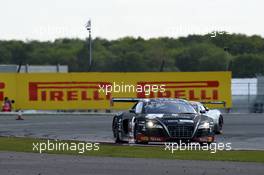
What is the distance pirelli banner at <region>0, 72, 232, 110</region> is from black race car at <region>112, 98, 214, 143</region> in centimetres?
2261

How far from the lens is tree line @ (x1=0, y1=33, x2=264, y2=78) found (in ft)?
186

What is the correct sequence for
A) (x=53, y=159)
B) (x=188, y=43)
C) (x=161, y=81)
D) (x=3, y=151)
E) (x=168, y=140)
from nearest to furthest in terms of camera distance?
(x=53, y=159), (x=3, y=151), (x=168, y=140), (x=161, y=81), (x=188, y=43)

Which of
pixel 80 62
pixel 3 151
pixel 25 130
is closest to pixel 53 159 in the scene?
pixel 3 151

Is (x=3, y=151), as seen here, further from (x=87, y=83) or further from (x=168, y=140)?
(x=87, y=83)

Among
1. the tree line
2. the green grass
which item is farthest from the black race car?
the tree line

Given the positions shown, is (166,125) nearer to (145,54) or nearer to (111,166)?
(111,166)

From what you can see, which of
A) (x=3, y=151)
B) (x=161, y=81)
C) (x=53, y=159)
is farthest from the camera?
(x=161, y=81)

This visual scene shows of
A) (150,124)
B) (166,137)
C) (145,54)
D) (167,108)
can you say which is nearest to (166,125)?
(166,137)

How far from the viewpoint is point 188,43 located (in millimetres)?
63031

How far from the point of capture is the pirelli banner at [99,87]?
4234 centimetres

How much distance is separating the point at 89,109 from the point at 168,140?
2492 cm

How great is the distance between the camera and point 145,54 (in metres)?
70.7

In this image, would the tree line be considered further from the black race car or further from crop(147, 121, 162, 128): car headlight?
crop(147, 121, 162, 128): car headlight

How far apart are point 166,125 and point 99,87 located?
80.3ft
